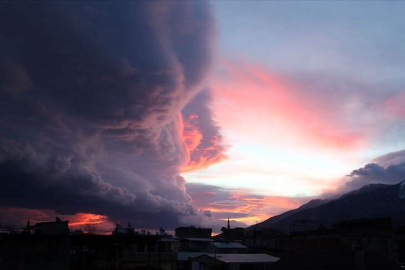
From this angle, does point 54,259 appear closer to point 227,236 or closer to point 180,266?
point 180,266

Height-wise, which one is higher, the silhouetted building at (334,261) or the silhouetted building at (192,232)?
the silhouetted building at (192,232)

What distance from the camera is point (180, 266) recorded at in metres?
66.0

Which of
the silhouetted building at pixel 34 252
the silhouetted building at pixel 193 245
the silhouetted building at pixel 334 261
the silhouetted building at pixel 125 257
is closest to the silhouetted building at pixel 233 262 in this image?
the silhouetted building at pixel 125 257

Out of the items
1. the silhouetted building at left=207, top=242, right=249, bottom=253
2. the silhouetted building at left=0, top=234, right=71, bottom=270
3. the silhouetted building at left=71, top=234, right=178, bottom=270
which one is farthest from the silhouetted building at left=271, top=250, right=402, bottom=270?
the silhouetted building at left=207, top=242, right=249, bottom=253

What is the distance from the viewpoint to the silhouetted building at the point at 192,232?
11381cm

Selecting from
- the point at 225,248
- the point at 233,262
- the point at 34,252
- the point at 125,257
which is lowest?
the point at 233,262

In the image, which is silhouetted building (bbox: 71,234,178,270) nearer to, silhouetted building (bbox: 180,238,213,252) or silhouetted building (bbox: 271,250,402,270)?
silhouetted building (bbox: 180,238,213,252)

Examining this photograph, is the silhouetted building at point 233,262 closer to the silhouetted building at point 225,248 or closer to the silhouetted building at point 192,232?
the silhouetted building at point 225,248

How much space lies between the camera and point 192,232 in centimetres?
11588

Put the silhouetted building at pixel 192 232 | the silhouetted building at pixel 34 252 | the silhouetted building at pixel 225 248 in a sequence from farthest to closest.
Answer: the silhouetted building at pixel 192 232 → the silhouetted building at pixel 225 248 → the silhouetted building at pixel 34 252

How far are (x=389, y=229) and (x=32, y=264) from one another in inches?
2861

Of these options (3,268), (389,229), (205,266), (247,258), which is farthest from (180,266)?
(389,229)

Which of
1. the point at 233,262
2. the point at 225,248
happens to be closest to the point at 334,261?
the point at 233,262

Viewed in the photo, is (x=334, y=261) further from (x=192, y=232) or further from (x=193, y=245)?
(x=192, y=232)
